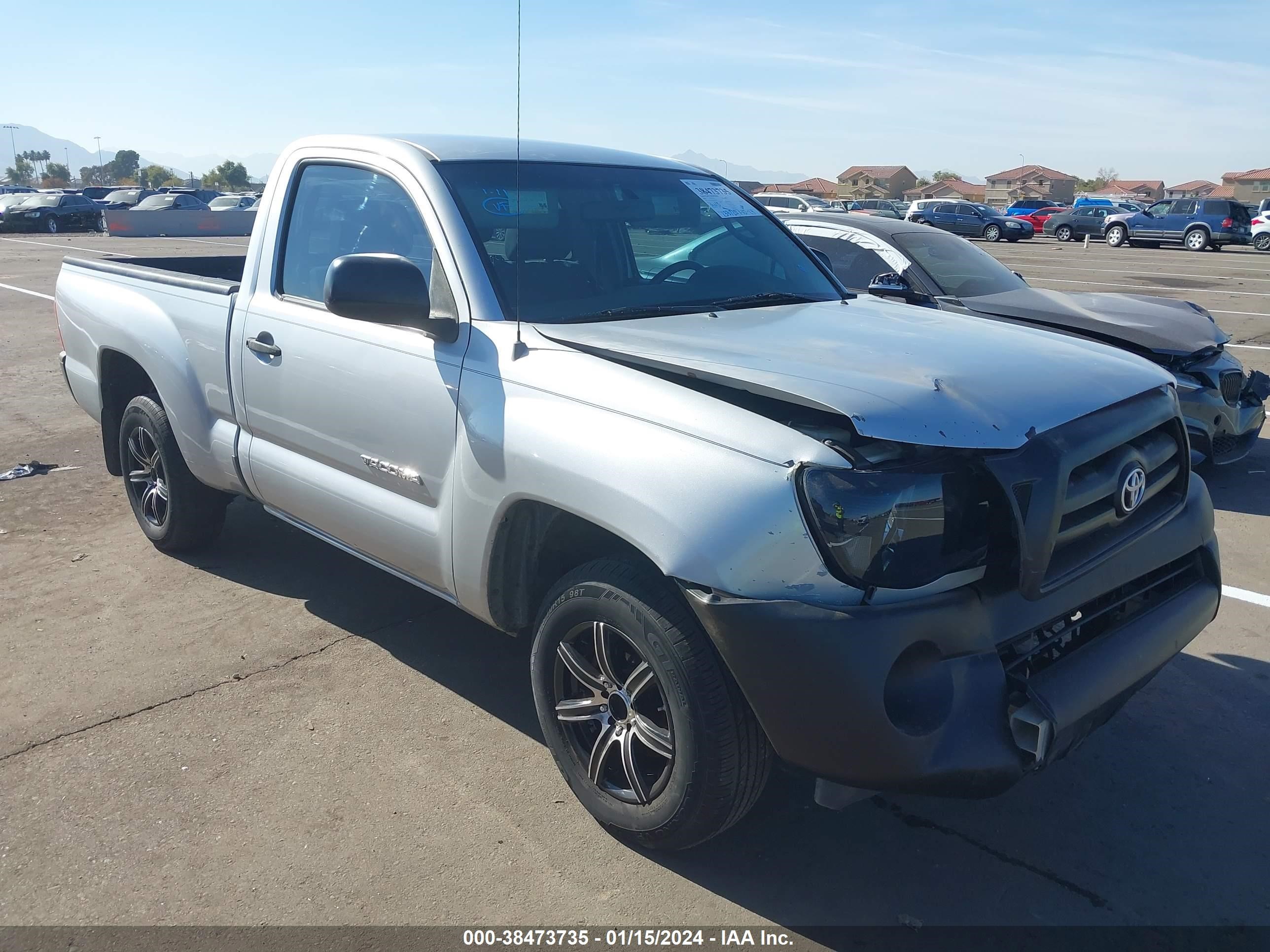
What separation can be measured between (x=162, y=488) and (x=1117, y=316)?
18.8 ft

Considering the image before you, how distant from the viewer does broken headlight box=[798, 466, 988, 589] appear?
239 centimetres

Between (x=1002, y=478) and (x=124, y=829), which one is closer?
(x=1002, y=478)

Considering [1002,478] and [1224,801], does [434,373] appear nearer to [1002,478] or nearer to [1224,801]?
[1002,478]

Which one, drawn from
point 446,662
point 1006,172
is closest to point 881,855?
point 446,662

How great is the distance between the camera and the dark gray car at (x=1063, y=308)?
20.5ft

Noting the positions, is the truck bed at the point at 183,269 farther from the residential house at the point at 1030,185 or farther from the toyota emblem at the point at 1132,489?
the residential house at the point at 1030,185

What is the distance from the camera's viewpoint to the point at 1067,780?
10.9 ft

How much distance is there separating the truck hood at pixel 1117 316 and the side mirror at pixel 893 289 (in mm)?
654

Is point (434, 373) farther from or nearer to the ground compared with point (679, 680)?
farther from the ground

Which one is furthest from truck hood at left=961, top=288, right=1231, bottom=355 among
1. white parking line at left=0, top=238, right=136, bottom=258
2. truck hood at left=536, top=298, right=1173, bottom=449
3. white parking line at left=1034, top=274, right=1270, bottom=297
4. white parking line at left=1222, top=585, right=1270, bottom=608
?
white parking line at left=0, top=238, right=136, bottom=258

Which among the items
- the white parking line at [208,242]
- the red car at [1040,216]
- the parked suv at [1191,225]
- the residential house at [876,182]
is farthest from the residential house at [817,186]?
the white parking line at [208,242]

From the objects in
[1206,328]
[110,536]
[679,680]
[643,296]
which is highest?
[643,296]

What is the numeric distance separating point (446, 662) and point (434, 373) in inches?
53.5

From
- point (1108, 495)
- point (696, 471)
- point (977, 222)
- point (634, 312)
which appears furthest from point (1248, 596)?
point (977, 222)
